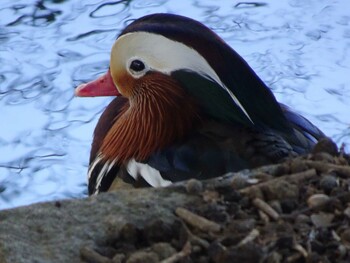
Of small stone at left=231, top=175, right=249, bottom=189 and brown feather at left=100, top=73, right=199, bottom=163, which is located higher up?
small stone at left=231, top=175, right=249, bottom=189

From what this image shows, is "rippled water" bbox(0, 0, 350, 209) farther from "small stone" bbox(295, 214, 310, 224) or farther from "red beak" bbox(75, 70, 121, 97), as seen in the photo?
"small stone" bbox(295, 214, 310, 224)

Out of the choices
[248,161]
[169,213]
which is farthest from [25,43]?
[169,213]

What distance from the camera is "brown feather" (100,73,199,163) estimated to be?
98.9 inches

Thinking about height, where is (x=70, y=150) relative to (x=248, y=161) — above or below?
below

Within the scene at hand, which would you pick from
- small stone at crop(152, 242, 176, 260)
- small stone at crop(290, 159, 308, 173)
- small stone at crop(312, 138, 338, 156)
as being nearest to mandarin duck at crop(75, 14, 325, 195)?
small stone at crop(312, 138, 338, 156)

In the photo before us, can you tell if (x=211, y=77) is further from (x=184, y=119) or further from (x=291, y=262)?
(x=291, y=262)

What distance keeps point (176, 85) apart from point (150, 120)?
0.43 feet

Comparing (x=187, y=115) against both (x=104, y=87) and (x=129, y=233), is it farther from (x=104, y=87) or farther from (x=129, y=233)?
(x=129, y=233)

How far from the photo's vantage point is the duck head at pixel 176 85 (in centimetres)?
241

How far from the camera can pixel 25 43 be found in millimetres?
4203

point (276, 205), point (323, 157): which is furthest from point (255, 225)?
point (323, 157)

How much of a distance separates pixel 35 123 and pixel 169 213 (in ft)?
7.11

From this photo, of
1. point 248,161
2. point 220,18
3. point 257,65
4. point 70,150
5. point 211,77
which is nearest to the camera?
point 248,161

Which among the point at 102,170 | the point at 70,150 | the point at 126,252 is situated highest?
the point at 126,252
